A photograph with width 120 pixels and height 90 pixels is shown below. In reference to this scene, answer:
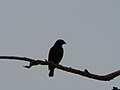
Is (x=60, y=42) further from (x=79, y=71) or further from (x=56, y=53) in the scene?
(x=79, y=71)

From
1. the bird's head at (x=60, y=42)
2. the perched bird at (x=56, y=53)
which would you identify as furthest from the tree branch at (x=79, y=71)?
the bird's head at (x=60, y=42)

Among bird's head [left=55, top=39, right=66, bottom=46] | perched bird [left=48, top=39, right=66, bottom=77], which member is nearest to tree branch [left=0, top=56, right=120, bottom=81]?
perched bird [left=48, top=39, right=66, bottom=77]

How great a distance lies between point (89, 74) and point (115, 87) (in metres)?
0.54

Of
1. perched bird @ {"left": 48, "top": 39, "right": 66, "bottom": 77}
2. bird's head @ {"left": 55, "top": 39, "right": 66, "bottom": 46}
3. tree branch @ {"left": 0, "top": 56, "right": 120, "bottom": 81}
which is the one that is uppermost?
tree branch @ {"left": 0, "top": 56, "right": 120, "bottom": 81}

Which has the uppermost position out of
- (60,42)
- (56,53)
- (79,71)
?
(79,71)

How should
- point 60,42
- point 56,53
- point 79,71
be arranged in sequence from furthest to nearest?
1. point 60,42
2. point 56,53
3. point 79,71

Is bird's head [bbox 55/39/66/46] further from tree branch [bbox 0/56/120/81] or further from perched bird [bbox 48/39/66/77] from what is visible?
tree branch [bbox 0/56/120/81]

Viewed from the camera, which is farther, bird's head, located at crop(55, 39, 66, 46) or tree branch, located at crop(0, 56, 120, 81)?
bird's head, located at crop(55, 39, 66, 46)

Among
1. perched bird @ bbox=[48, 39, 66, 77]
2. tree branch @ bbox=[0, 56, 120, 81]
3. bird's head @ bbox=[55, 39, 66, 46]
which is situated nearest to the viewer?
tree branch @ bbox=[0, 56, 120, 81]

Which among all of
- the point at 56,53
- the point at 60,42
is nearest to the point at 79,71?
the point at 56,53

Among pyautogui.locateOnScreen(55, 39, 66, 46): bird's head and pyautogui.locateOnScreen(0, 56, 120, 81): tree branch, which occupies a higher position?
pyautogui.locateOnScreen(0, 56, 120, 81): tree branch

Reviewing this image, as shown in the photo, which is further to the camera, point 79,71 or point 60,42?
point 60,42

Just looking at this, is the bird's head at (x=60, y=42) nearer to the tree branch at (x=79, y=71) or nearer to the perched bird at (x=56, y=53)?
the perched bird at (x=56, y=53)

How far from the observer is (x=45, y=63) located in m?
3.61
